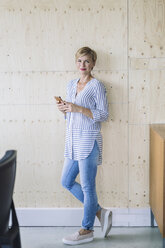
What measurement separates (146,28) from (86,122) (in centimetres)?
103

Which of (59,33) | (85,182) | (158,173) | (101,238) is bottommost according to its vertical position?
(101,238)

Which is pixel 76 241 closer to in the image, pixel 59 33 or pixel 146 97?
pixel 146 97

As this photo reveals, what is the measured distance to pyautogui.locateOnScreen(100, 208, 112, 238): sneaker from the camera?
129 inches

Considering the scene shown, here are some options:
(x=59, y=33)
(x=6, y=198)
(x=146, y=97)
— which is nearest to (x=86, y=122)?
(x=146, y=97)

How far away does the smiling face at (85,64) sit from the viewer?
319 centimetres

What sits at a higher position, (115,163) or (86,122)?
(86,122)

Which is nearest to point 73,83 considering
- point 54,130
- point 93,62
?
point 93,62

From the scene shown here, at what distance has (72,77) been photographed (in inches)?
135

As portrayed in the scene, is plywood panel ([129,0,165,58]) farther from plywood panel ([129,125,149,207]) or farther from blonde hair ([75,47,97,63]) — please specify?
plywood panel ([129,125,149,207])

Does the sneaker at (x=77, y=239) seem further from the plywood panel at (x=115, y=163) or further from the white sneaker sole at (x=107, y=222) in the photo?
the plywood panel at (x=115, y=163)

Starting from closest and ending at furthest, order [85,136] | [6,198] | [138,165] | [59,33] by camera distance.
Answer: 1. [6,198]
2. [85,136]
3. [59,33]
4. [138,165]

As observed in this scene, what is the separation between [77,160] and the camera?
3.17m

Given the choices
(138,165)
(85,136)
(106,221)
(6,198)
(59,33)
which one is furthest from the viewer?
(138,165)

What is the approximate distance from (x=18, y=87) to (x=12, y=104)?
0.17m
